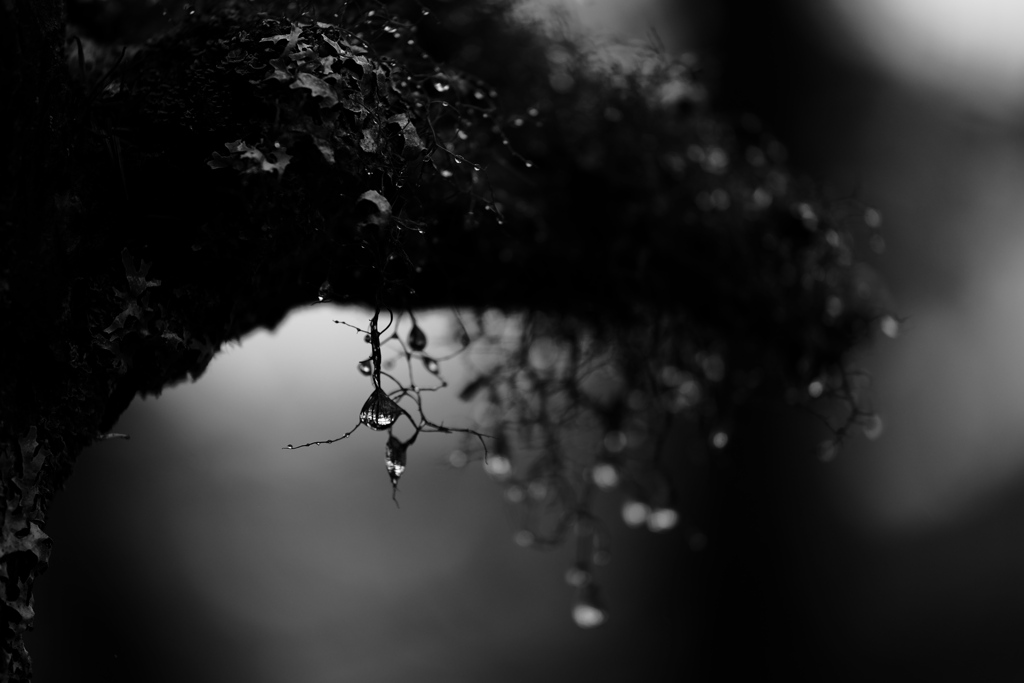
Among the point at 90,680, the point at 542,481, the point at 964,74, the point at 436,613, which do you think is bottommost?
the point at 90,680

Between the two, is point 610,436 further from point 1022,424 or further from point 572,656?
point 1022,424

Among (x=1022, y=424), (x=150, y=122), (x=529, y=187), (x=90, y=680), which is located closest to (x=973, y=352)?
(x=1022, y=424)

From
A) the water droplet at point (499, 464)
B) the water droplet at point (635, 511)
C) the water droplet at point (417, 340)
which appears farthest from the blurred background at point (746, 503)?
the water droplet at point (417, 340)

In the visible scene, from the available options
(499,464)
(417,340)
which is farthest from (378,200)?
(499,464)

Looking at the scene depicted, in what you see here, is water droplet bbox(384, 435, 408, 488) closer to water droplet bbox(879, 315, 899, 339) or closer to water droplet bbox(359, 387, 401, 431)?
water droplet bbox(359, 387, 401, 431)

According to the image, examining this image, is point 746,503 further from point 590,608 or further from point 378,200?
point 378,200
